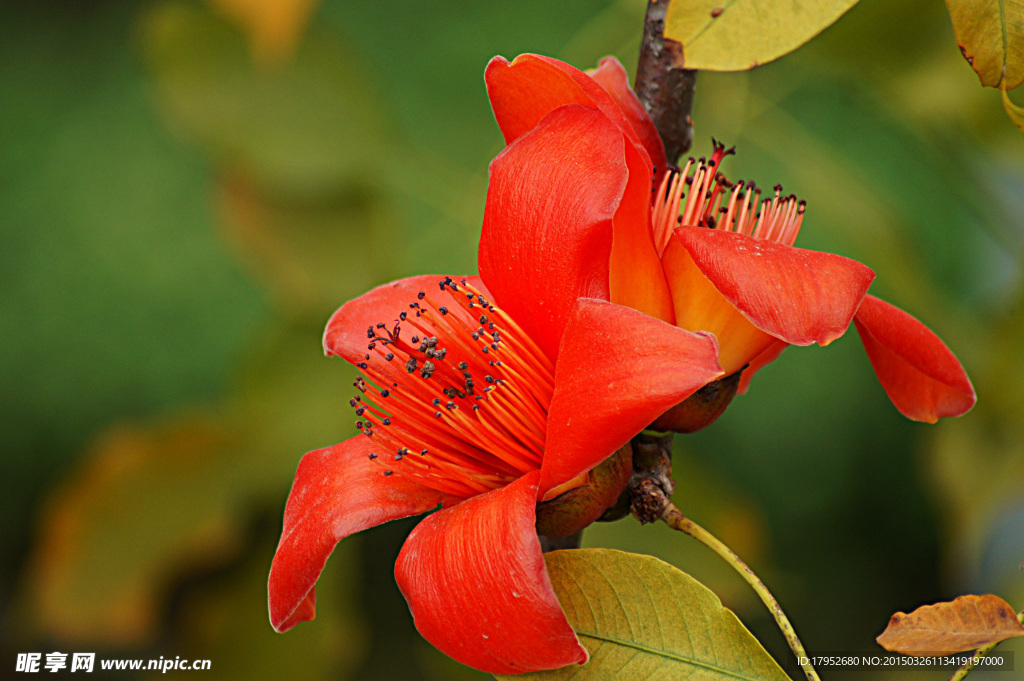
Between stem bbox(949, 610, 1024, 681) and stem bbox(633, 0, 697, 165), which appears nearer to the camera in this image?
stem bbox(949, 610, 1024, 681)

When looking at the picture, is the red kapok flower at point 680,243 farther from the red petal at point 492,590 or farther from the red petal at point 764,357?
the red petal at point 492,590

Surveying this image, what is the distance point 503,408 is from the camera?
46 cm

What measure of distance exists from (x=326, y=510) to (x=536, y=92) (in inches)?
11.1

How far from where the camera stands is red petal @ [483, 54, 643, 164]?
1.45 ft

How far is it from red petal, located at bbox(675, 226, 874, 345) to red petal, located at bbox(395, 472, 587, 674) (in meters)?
0.14

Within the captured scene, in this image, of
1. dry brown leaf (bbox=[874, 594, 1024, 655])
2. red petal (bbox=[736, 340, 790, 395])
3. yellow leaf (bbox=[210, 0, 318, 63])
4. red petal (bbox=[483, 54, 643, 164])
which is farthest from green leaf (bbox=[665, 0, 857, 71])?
yellow leaf (bbox=[210, 0, 318, 63])

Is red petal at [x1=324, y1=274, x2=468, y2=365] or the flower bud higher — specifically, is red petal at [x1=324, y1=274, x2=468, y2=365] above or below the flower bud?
above

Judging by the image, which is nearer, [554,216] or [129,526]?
[554,216]

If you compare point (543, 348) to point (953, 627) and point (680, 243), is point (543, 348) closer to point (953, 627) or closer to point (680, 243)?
point (680, 243)

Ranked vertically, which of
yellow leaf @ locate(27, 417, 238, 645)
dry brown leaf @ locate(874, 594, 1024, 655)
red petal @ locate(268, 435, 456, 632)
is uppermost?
dry brown leaf @ locate(874, 594, 1024, 655)

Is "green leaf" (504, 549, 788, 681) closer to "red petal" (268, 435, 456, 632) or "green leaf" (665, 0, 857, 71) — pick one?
"red petal" (268, 435, 456, 632)

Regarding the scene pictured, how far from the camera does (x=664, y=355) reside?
1.19ft

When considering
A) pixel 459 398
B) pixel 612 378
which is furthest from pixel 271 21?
pixel 612 378

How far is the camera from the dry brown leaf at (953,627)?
379mm
